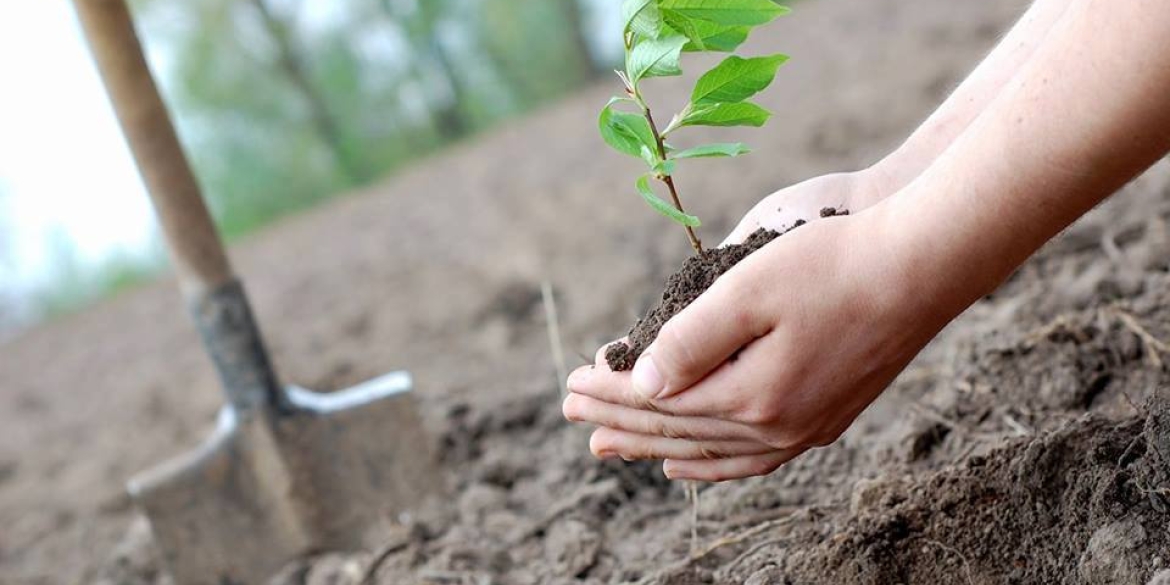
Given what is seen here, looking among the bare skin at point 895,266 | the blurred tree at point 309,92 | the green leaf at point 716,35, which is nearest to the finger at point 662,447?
the bare skin at point 895,266

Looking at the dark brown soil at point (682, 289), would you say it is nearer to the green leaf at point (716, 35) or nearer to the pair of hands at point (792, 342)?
the pair of hands at point (792, 342)

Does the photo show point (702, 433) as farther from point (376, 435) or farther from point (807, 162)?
point (807, 162)

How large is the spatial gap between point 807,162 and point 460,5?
3620 mm

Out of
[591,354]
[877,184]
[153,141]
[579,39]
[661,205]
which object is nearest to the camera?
[661,205]

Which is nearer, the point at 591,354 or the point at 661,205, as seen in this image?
the point at 661,205

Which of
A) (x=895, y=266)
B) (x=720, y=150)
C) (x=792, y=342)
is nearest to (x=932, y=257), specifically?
(x=895, y=266)

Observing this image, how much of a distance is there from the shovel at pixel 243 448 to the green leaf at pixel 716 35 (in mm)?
1340

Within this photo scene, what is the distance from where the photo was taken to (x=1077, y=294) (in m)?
1.92

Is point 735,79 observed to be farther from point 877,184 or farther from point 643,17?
point 877,184

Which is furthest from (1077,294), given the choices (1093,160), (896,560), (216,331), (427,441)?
(216,331)

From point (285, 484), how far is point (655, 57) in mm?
1498

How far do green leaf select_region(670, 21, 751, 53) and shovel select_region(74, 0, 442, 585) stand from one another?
1.34 metres

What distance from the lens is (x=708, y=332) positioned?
41.8 inches

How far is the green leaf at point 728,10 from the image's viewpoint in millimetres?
1152
